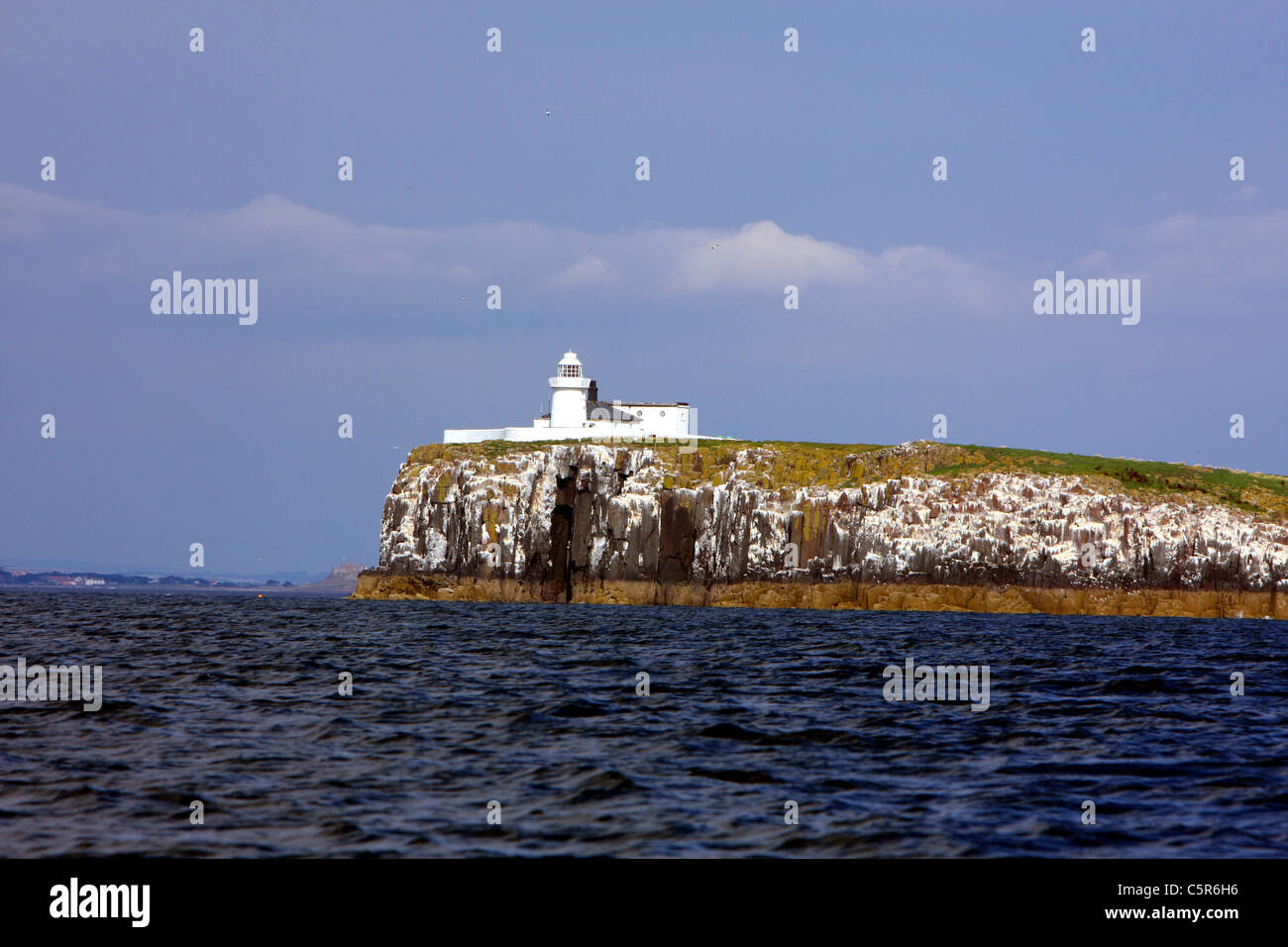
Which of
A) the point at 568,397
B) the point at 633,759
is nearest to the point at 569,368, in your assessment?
the point at 568,397

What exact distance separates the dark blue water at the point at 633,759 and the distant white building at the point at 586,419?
277ft

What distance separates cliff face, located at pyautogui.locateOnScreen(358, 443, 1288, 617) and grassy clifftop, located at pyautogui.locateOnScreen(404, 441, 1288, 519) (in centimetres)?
32

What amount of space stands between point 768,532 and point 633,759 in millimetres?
89564

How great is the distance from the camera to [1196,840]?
52.9 feet

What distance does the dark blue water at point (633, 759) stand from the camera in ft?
52.7

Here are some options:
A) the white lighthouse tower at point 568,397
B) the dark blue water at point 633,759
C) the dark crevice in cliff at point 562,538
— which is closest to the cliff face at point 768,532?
the dark crevice in cliff at point 562,538

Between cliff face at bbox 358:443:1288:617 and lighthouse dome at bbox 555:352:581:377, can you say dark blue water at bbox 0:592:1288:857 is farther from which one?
lighthouse dome at bbox 555:352:581:377

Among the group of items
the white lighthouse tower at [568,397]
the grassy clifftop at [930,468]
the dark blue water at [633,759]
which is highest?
the white lighthouse tower at [568,397]

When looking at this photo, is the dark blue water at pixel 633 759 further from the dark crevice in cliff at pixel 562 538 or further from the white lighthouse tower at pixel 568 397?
the white lighthouse tower at pixel 568 397

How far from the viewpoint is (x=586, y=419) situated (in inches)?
5221
